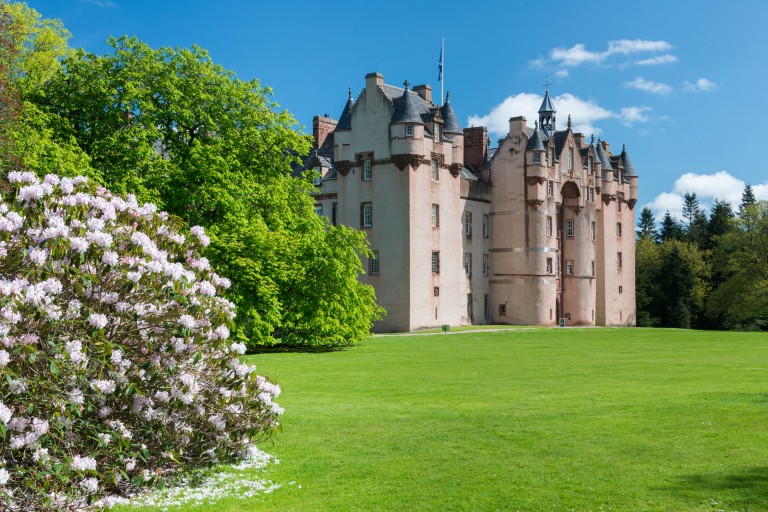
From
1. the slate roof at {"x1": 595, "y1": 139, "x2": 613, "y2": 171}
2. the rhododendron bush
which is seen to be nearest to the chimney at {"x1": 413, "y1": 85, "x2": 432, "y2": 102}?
the slate roof at {"x1": 595, "y1": 139, "x2": 613, "y2": 171}

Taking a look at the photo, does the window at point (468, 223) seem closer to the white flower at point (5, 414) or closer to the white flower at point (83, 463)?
the white flower at point (83, 463)

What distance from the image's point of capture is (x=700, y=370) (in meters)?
27.8

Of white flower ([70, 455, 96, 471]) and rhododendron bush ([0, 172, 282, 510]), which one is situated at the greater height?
rhododendron bush ([0, 172, 282, 510])

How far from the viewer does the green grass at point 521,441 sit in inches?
432

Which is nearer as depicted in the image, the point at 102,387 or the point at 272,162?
the point at 102,387

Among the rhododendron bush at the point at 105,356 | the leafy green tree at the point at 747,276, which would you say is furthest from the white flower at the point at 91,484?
the leafy green tree at the point at 747,276

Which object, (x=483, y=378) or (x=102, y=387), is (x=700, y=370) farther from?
(x=102, y=387)

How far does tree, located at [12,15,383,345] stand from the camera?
125 ft

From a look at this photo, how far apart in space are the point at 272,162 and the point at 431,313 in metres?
24.0

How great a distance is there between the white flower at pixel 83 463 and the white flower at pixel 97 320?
156 cm

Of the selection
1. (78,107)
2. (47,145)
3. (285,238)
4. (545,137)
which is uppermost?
(545,137)

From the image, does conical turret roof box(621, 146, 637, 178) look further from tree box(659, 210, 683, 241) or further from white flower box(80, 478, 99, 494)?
white flower box(80, 478, 99, 494)

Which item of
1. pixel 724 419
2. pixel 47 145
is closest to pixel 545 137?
pixel 47 145

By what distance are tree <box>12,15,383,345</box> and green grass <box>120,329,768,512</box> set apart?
11.8 meters
